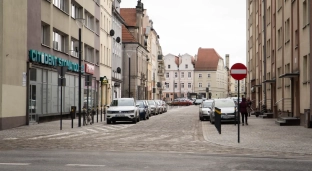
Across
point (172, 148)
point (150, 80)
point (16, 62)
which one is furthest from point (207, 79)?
point (172, 148)

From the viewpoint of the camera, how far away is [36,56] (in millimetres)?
31531

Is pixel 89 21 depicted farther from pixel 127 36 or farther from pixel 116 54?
pixel 127 36

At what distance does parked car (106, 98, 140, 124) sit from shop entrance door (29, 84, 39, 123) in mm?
4480

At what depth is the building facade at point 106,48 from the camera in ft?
193

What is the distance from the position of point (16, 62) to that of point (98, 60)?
27148 millimetres

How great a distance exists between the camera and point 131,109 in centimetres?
3544

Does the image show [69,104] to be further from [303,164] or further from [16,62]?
[303,164]

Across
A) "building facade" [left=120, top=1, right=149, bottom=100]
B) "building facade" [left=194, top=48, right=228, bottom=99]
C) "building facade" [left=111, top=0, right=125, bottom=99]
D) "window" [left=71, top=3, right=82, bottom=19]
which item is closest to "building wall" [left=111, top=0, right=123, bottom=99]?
"building facade" [left=111, top=0, right=125, bottom=99]

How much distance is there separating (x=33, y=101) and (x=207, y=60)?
5269 inches

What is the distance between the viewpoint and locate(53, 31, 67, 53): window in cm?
3853

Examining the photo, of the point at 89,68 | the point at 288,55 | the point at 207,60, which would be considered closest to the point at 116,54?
the point at 89,68

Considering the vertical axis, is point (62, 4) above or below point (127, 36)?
below

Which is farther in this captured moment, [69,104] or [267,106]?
[267,106]

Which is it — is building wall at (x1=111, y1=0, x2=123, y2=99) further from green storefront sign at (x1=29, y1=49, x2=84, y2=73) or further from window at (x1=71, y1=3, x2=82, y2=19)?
green storefront sign at (x1=29, y1=49, x2=84, y2=73)
